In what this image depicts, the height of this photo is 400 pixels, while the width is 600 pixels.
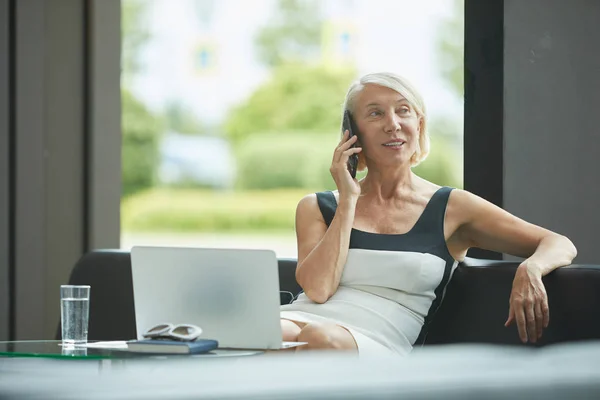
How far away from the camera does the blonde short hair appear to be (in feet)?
8.27

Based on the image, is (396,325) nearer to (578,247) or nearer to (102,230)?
(578,247)

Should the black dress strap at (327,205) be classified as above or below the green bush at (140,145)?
below

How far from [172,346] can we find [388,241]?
0.95m

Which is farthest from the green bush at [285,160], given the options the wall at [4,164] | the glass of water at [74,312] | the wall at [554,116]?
the glass of water at [74,312]

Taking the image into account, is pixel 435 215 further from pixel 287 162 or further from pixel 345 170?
pixel 287 162

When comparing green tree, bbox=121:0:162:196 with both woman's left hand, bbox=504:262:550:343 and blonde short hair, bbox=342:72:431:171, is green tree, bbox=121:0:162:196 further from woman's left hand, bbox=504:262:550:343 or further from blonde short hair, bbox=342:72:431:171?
woman's left hand, bbox=504:262:550:343

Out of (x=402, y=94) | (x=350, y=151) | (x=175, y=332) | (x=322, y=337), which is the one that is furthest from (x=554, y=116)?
(x=175, y=332)

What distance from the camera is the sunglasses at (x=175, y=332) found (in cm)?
164

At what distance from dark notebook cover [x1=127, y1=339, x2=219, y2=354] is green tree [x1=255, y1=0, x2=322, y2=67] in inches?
416

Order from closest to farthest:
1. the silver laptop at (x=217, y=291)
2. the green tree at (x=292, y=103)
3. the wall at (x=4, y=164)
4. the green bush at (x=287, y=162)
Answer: the silver laptop at (x=217, y=291)
the wall at (x=4, y=164)
the green bush at (x=287, y=162)
the green tree at (x=292, y=103)

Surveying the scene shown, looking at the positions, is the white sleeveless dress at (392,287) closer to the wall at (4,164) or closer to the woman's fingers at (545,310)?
the woman's fingers at (545,310)

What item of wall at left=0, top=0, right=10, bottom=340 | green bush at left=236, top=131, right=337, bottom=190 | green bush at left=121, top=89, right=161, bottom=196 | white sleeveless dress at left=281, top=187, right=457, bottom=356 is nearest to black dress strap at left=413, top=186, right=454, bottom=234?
white sleeveless dress at left=281, top=187, right=457, bottom=356

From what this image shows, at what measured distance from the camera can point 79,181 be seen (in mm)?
3875

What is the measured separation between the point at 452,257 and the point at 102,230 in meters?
1.90
